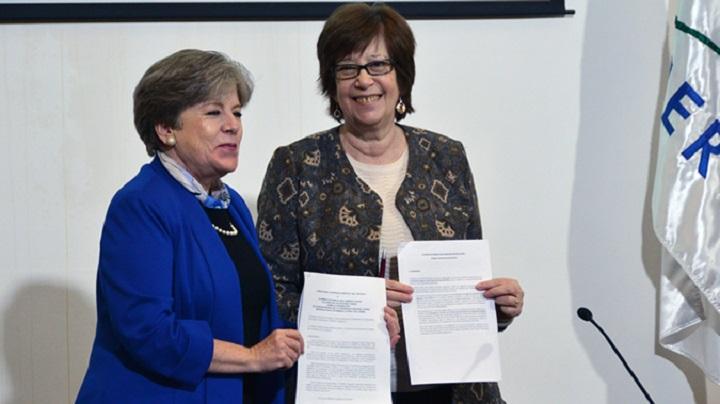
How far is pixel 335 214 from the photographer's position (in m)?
2.19

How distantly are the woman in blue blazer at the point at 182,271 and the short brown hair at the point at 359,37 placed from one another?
0.33 metres

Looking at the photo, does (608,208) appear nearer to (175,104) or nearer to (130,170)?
(130,170)

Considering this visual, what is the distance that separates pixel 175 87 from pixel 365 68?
526 millimetres

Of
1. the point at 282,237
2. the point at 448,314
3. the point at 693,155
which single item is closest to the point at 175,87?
the point at 282,237

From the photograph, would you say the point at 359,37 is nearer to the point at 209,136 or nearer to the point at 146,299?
the point at 209,136

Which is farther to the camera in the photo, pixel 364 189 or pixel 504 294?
pixel 364 189

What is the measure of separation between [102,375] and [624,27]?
2.16m

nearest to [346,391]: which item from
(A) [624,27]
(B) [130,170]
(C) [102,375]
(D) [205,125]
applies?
(C) [102,375]

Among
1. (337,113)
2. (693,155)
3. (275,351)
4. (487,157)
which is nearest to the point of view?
(275,351)

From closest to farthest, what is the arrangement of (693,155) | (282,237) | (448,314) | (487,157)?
(448,314) < (282,237) < (693,155) < (487,157)

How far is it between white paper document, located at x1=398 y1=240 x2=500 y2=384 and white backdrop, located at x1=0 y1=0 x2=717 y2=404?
→ 1.08 m

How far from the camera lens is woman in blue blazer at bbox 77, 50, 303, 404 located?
172cm

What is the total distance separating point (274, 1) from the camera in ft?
9.79

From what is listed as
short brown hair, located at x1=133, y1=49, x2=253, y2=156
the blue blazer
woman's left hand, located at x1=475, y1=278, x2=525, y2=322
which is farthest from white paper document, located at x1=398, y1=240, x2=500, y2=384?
short brown hair, located at x1=133, y1=49, x2=253, y2=156
